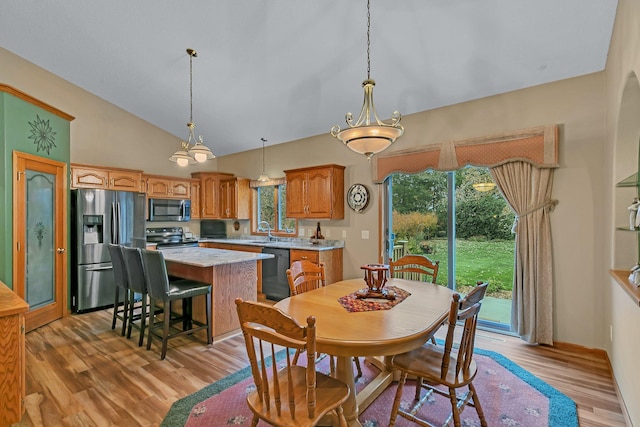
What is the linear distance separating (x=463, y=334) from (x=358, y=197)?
10.1ft

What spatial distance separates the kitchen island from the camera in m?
3.42

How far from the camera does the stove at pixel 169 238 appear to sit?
220 inches

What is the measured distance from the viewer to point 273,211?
609cm

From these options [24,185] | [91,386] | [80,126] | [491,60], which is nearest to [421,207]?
[491,60]

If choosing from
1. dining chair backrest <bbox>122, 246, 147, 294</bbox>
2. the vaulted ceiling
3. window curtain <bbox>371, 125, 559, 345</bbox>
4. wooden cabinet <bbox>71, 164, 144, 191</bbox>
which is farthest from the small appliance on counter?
window curtain <bbox>371, 125, 559, 345</bbox>

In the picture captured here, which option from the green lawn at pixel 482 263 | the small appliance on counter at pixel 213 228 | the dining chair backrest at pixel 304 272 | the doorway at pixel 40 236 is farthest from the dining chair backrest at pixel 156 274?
the small appliance on counter at pixel 213 228

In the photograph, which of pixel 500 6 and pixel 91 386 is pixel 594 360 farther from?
pixel 91 386

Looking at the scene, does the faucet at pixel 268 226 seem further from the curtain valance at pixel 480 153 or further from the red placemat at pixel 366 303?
the red placemat at pixel 366 303

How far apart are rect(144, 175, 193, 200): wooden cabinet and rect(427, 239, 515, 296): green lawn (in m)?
4.66

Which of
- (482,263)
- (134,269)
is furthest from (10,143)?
(482,263)

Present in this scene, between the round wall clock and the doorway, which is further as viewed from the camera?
the round wall clock

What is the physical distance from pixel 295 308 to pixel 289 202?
11.2 ft

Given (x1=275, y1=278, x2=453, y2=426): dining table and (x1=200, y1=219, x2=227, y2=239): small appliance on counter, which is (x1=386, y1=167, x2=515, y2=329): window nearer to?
(x1=275, y1=278, x2=453, y2=426): dining table

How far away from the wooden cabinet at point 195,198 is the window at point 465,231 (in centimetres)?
412
